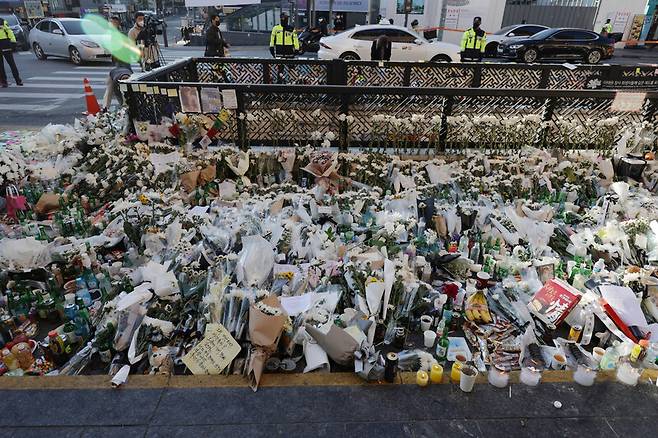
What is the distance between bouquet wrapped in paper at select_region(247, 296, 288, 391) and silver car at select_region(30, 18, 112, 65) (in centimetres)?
1567

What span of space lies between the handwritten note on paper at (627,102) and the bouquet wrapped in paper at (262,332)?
18.4 feet

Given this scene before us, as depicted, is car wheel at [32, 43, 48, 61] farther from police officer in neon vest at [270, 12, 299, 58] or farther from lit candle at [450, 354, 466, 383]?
lit candle at [450, 354, 466, 383]

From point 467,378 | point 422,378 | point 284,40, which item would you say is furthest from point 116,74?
point 467,378

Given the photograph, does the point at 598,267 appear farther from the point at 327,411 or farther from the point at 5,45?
the point at 5,45

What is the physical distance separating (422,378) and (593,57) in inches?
731

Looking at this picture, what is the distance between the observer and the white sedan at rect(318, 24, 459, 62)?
1346cm

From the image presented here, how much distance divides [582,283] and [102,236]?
4407mm

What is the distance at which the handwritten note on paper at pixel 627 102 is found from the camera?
19.5ft

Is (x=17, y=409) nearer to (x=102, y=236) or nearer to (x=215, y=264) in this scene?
(x=215, y=264)

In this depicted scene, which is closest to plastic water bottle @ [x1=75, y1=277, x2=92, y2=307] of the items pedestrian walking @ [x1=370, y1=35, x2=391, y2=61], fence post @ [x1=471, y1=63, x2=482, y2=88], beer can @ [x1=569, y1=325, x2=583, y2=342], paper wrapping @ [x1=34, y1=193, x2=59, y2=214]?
paper wrapping @ [x1=34, y1=193, x2=59, y2=214]

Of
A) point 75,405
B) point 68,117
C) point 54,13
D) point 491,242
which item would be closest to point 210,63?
point 68,117

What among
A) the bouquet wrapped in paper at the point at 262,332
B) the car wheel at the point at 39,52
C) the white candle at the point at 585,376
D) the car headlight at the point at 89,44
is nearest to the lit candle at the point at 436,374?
the white candle at the point at 585,376

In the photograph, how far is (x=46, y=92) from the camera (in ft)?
37.3

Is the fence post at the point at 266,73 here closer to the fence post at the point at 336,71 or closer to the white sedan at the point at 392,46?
the fence post at the point at 336,71
